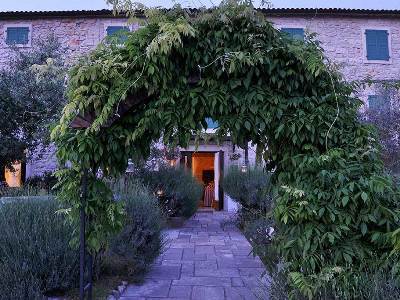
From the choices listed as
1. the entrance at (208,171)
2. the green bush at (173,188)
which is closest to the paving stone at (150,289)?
the green bush at (173,188)

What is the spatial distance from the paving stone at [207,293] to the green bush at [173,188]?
4.31 m

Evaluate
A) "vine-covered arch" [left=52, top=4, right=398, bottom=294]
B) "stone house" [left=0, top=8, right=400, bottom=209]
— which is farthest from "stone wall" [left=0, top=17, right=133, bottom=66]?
"vine-covered arch" [left=52, top=4, right=398, bottom=294]

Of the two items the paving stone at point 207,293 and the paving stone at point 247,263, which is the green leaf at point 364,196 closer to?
the paving stone at point 207,293

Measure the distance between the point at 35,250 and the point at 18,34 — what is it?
35.2ft

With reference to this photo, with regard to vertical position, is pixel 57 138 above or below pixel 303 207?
above

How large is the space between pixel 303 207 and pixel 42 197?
3150 millimetres

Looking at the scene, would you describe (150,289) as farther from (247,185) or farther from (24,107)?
(24,107)

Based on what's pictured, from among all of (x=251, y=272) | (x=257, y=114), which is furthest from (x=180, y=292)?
(x=257, y=114)

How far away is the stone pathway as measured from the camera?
427cm

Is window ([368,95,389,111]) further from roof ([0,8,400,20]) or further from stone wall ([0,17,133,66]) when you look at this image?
stone wall ([0,17,133,66])

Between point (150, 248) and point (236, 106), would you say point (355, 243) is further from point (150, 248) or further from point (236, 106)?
point (150, 248)

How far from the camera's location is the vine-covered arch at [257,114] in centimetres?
267

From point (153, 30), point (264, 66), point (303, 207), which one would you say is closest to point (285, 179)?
point (303, 207)

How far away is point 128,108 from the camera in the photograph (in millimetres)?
2977
